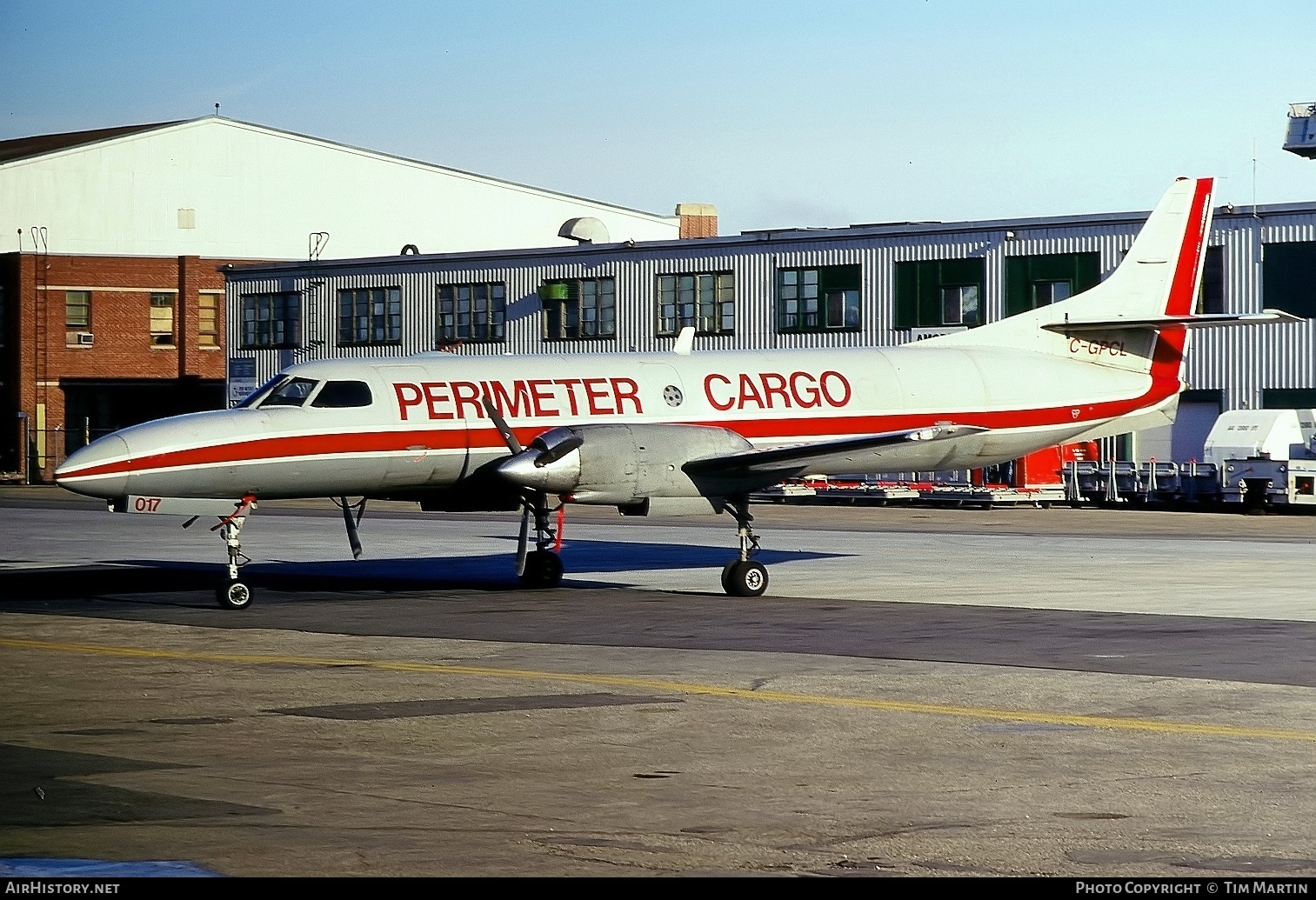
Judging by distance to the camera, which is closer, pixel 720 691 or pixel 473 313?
pixel 720 691

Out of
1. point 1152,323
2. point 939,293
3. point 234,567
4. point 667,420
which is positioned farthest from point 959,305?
point 234,567

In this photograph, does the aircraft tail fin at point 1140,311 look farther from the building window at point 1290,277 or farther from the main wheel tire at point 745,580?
the building window at point 1290,277

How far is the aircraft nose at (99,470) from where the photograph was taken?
22031 mm

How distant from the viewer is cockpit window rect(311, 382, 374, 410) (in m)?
24.1

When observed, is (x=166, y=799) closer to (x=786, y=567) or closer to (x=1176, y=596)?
(x=1176, y=596)

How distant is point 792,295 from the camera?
63750 millimetres

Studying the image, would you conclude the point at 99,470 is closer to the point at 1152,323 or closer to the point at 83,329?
the point at 1152,323

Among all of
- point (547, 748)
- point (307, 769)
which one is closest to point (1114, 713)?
point (547, 748)

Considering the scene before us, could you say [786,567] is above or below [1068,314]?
below

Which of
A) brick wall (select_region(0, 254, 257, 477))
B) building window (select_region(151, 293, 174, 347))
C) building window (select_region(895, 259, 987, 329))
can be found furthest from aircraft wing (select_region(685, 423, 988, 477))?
building window (select_region(151, 293, 174, 347))

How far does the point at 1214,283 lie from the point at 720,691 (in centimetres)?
4449

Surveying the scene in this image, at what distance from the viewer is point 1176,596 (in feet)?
78.2
